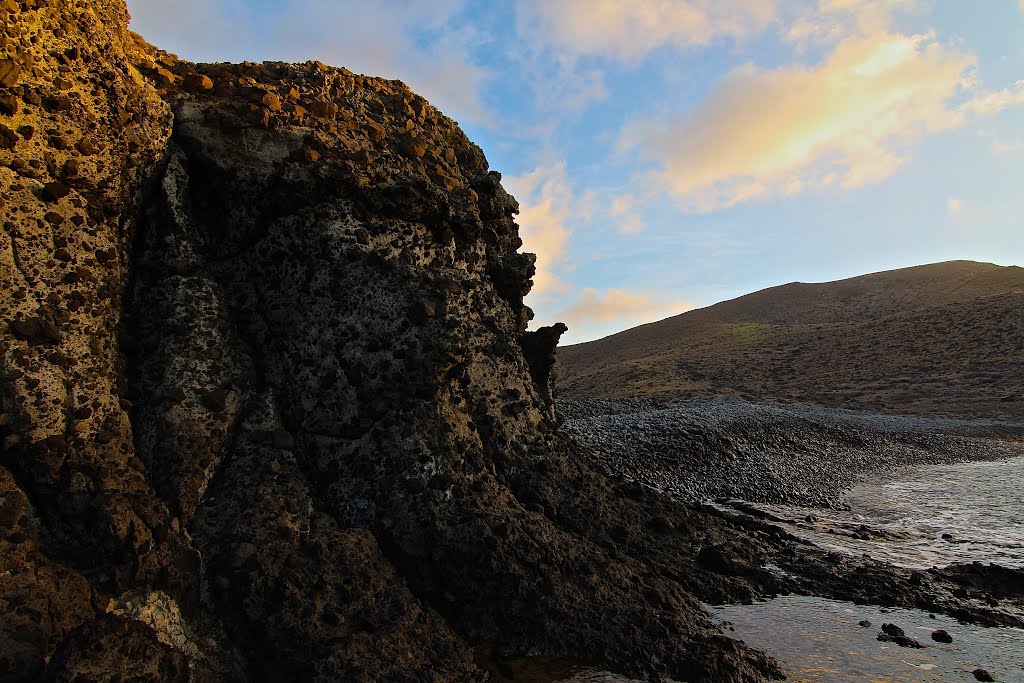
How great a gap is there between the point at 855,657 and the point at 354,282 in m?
7.95

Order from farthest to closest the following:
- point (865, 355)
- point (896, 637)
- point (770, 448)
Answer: point (865, 355) < point (770, 448) < point (896, 637)

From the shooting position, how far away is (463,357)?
9719 millimetres

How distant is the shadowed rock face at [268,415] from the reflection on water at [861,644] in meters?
0.55

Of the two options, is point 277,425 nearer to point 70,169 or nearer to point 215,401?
point 215,401

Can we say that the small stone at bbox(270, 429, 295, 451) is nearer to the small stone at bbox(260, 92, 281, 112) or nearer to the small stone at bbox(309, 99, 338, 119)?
the small stone at bbox(260, 92, 281, 112)

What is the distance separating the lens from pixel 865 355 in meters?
57.5

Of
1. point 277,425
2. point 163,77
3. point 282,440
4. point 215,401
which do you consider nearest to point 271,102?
point 163,77

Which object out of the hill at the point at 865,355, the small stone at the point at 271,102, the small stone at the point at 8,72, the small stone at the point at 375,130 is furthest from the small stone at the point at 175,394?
the hill at the point at 865,355

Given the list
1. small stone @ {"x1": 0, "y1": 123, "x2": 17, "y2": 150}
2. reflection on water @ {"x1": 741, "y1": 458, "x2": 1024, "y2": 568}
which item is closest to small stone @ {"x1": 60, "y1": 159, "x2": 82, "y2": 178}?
small stone @ {"x1": 0, "y1": 123, "x2": 17, "y2": 150}

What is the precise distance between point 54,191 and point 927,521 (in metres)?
18.5

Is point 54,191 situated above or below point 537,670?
above

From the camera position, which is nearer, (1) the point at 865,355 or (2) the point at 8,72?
(2) the point at 8,72

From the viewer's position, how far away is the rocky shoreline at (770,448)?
1930 centimetres

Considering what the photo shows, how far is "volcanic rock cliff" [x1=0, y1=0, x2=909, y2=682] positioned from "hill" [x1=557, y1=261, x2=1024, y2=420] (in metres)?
41.9
